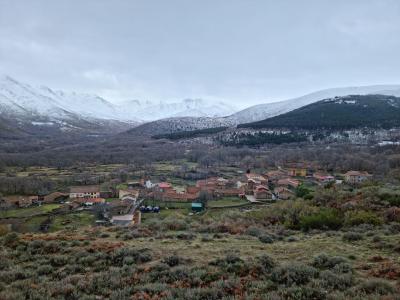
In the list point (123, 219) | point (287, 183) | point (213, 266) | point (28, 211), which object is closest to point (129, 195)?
point (28, 211)

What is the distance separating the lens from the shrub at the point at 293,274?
25.2 feet

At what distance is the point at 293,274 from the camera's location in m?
7.83

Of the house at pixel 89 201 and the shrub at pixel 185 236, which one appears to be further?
the house at pixel 89 201

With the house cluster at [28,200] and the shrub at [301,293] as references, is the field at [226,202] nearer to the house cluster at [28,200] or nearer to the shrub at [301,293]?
the house cluster at [28,200]

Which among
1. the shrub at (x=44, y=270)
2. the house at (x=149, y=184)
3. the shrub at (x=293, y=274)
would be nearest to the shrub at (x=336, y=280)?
the shrub at (x=293, y=274)

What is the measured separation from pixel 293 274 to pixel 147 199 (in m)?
49.2

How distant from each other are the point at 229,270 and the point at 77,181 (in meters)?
68.8

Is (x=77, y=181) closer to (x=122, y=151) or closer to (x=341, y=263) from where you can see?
(x=122, y=151)

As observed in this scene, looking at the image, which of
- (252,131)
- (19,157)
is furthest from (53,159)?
(252,131)

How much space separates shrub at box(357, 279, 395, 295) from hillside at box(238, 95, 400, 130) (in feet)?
464

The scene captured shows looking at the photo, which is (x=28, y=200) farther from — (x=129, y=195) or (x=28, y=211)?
(x=129, y=195)

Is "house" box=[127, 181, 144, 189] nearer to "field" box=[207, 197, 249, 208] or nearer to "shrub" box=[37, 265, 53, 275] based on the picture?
"field" box=[207, 197, 249, 208]

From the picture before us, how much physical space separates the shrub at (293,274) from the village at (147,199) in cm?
3195

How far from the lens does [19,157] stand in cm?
10294
